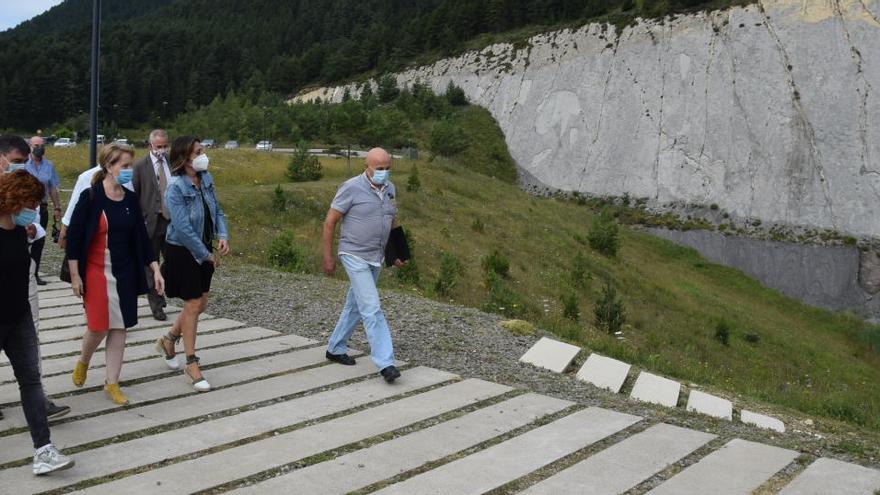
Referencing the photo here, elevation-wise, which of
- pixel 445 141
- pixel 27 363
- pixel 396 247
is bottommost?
pixel 27 363

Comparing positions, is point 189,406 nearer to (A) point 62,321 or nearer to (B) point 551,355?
(A) point 62,321

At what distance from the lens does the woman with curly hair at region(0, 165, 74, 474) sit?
5367mm

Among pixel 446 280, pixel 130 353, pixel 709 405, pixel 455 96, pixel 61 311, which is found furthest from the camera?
pixel 455 96

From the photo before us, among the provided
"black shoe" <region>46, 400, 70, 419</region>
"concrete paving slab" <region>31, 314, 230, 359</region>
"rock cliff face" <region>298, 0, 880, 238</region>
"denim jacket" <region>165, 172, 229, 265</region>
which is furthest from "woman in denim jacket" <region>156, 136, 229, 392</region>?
"rock cliff face" <region>298, 0, 880, 238</region>

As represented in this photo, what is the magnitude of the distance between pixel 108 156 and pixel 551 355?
549 cm

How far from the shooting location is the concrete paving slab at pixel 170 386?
22.0 ft

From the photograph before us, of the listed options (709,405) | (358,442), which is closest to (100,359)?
(358,442)

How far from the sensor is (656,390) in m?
8.96

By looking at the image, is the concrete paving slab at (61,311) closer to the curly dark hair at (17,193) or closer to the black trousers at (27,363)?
the black trousers at (27,363)

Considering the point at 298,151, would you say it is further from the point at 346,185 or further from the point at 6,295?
the point at 6,295

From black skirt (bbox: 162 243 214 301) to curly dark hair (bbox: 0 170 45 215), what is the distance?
6.66 feet

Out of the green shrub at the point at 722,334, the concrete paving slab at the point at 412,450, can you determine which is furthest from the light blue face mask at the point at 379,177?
the green shrub at the point at 722,334

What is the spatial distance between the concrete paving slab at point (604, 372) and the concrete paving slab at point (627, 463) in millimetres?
1805

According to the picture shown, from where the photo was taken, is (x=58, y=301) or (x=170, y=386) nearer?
(x=170, y=386)
